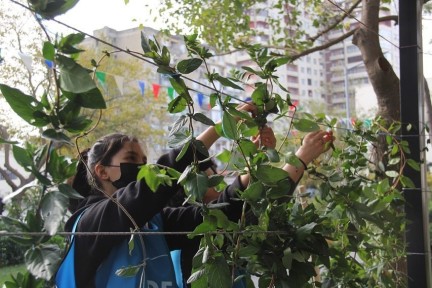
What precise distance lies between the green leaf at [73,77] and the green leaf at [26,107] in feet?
0.14

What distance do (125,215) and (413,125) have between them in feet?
3.70

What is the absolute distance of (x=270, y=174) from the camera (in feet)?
3.23

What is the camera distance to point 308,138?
4.30 ft

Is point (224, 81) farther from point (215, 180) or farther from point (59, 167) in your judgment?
point (59, 167)

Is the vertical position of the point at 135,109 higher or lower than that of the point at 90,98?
lower

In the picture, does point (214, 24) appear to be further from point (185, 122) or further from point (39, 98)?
point (39, 98)

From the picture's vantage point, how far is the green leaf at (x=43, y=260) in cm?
59

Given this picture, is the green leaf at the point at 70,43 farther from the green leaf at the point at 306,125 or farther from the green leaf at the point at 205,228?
the green leaf at the point at 306,125

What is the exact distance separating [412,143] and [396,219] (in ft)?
1.01

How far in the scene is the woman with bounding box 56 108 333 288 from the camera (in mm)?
1107

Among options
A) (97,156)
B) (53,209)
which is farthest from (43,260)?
(97,156)

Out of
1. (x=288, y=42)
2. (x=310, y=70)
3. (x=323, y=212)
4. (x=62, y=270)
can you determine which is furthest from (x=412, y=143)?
(x=310, y=70)

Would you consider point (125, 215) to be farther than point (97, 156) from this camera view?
No

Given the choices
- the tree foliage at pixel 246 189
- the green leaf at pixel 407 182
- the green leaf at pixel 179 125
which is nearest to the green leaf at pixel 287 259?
the tree foliage at pixel 246 189
